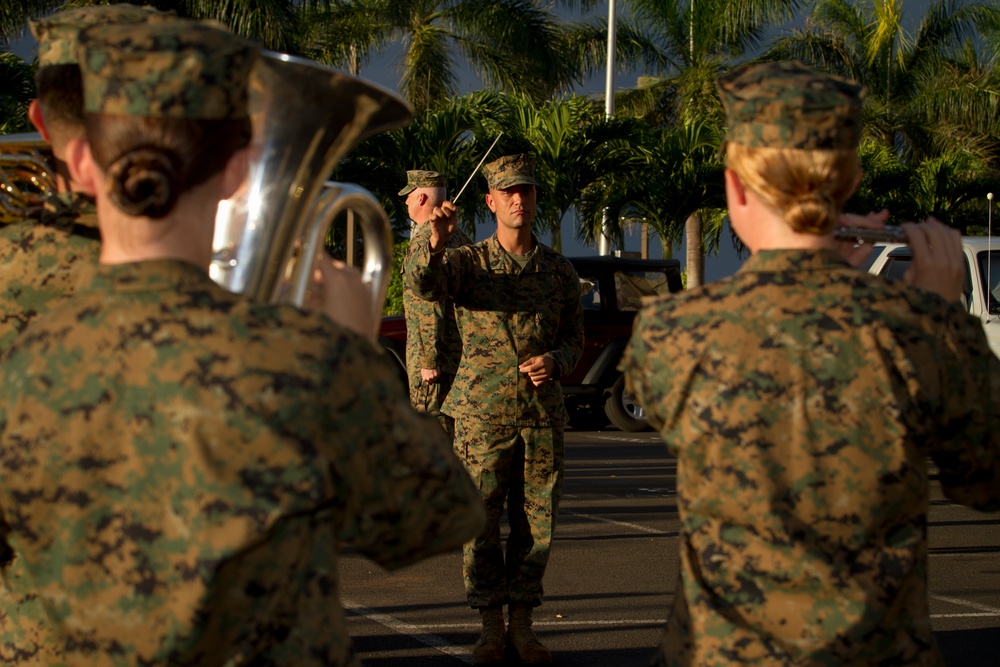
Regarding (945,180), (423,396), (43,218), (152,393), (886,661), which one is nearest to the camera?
(152,393)

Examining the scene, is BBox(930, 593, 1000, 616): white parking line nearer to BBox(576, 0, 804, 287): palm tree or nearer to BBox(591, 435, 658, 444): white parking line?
BBox(591, 435, 658, 444): white parking line

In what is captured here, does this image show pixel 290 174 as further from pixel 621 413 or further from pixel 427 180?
pixel 621 413

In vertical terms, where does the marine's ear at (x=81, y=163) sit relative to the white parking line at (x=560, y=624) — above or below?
above

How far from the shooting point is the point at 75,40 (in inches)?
88.6

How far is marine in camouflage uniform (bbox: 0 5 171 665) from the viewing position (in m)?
2.25

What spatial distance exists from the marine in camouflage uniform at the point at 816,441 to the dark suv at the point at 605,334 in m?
12.0

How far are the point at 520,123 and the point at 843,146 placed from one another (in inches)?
703

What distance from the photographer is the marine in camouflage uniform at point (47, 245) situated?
2.25m

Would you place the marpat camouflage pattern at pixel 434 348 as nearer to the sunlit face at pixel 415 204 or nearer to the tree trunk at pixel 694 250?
the sunlit face at pixel 415 204

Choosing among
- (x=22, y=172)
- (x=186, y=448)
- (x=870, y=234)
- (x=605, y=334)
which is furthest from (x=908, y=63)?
(x=186, y=448)

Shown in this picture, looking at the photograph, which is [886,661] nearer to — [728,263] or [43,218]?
[43,218]

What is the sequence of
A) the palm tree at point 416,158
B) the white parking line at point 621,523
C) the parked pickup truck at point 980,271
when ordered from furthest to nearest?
the palm tree at point 416,158 < the parked pickup truck at point 980,271 < the white parking line at point 621,523

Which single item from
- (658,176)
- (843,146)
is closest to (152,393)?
(843,146)

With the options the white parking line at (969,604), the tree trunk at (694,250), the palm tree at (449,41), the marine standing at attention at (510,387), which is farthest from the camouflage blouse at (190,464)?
the palm tree at (449,41)
